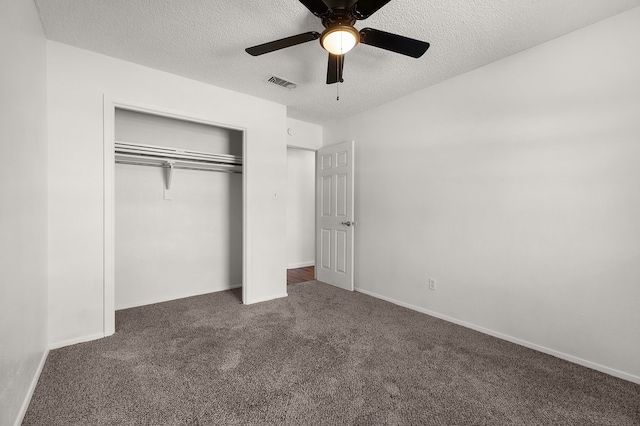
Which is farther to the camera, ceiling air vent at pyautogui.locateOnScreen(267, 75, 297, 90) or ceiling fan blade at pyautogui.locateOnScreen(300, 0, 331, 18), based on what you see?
ceiling air vent at pyautogui.locateOnScreen(267, 75, 297, 90)

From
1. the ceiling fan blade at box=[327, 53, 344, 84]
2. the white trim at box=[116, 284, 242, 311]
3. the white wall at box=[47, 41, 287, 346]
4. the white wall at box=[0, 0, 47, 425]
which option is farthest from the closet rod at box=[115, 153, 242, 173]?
the ceiling fan blade at box=[327, 53, 344, 84]

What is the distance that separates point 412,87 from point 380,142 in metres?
0.77

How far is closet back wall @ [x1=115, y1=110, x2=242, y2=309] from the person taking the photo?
11.2ft

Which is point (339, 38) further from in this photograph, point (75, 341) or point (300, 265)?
point (300, 265)

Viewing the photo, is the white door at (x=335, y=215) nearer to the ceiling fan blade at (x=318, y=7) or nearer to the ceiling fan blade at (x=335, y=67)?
the ceiling fan blade at (x=335, y=67)

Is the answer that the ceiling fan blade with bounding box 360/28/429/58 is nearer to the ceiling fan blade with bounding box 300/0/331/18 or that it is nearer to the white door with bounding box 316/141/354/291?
the ceiling fan blade with bounding box 300/0/331/18

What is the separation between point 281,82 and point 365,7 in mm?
1705

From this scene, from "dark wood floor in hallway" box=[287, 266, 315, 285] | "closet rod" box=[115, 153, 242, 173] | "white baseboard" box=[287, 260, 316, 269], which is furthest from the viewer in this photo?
"white baseboard" box=[287, 260, 316, 269]

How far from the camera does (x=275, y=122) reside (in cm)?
382

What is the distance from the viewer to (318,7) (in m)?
1.68

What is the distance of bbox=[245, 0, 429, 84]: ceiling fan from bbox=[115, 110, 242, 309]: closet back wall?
222cm

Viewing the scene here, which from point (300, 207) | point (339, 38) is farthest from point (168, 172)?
point (300, 207)

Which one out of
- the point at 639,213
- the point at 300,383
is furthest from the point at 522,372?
the point at 300,383

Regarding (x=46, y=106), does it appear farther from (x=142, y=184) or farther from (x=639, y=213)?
(x=639, y=213)
